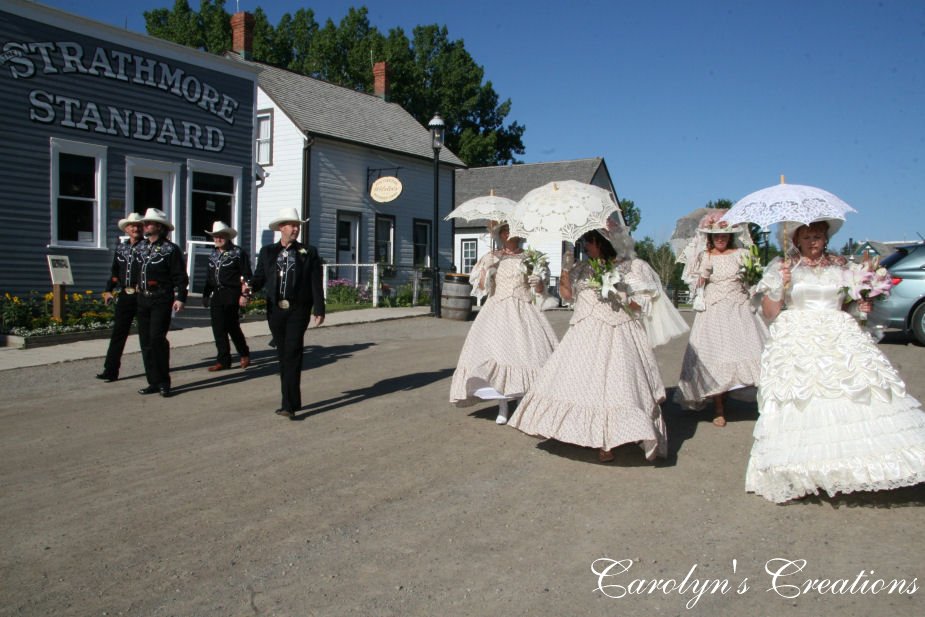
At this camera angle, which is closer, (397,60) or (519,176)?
(519,176)

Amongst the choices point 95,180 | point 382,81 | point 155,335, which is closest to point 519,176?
point 382,81

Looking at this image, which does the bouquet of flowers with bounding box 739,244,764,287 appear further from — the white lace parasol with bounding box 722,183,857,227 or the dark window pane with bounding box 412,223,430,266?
the dark window pane with bounding box 412,223,430,266

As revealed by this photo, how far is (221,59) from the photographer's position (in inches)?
679

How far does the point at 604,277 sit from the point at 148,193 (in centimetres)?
1300

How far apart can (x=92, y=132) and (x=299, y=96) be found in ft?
34.2

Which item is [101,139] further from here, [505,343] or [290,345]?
[505,343]

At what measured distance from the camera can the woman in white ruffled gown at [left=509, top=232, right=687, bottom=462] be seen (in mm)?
5703

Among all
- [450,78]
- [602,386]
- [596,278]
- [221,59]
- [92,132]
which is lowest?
[602,386]

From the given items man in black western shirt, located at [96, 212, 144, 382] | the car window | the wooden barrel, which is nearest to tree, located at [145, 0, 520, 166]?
the wooden barrel

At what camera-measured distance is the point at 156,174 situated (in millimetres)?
16375

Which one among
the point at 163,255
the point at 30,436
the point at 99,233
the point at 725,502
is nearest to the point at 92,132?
the point at 99,233

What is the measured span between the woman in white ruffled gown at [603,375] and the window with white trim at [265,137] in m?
18.9

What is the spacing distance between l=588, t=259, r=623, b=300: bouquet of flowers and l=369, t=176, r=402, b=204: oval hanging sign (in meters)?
17.2

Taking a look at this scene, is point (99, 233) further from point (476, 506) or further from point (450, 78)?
point (450, 78)
